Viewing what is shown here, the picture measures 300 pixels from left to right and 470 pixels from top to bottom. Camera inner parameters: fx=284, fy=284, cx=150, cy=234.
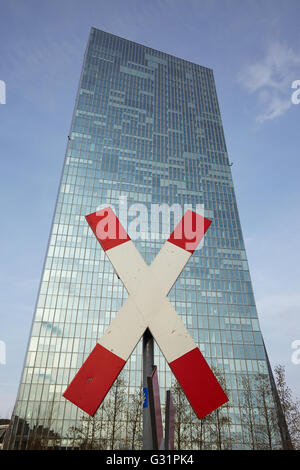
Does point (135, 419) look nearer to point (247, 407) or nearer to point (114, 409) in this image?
point (114, 409)

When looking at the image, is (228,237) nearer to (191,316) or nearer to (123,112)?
(191,316)

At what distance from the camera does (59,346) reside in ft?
132

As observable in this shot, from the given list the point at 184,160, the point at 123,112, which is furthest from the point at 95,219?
the point at 123,112

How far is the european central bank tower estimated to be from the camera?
35.2m

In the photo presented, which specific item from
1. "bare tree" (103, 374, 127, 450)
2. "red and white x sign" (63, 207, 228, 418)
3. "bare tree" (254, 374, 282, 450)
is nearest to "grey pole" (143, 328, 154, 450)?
"red and white x sign" (63, 207, 228, 418)

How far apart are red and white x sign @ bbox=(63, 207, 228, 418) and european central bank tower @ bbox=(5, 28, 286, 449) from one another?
28329mm

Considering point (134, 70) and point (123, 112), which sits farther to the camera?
point (134, 70)

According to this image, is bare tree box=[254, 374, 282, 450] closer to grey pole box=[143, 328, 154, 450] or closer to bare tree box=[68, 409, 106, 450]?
bare tree box=[68, 409, 106, 450]

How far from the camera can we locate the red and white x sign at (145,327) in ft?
10.0

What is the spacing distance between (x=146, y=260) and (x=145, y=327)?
44384 millimetres

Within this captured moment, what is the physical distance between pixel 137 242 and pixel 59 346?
67.5ft

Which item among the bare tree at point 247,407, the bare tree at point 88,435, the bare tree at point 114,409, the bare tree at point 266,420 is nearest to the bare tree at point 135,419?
the bare tree at point 114,409
